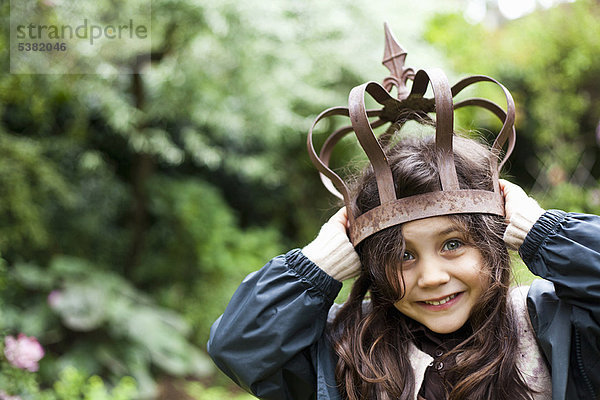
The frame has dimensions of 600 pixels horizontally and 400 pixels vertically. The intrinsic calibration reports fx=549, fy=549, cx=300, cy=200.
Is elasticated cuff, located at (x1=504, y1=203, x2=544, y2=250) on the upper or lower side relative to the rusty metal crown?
lower

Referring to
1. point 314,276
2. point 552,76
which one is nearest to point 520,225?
point 314,276

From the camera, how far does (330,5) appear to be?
4.31 meters

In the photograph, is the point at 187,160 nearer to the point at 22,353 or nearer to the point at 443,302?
the point at 22,353

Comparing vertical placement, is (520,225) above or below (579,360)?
above

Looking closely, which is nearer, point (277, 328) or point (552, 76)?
point (277, 328)

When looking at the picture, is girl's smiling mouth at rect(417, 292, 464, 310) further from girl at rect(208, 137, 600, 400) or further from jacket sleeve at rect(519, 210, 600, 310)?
jacket sleeve at rect(519, 210, 600, 310)

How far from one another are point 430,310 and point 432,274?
11cm

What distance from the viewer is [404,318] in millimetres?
1447

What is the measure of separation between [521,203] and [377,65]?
356 centimetres

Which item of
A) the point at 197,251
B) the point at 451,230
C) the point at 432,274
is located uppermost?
the point at 451,230

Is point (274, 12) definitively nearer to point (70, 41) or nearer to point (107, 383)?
point (70, 41)

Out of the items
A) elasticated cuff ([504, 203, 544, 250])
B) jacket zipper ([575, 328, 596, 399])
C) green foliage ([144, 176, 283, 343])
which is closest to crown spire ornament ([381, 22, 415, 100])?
elasticated cuff ([504, 203, 544, 250])

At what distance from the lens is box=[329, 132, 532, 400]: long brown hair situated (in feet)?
4.17

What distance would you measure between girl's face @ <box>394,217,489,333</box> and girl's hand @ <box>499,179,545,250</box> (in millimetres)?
82
